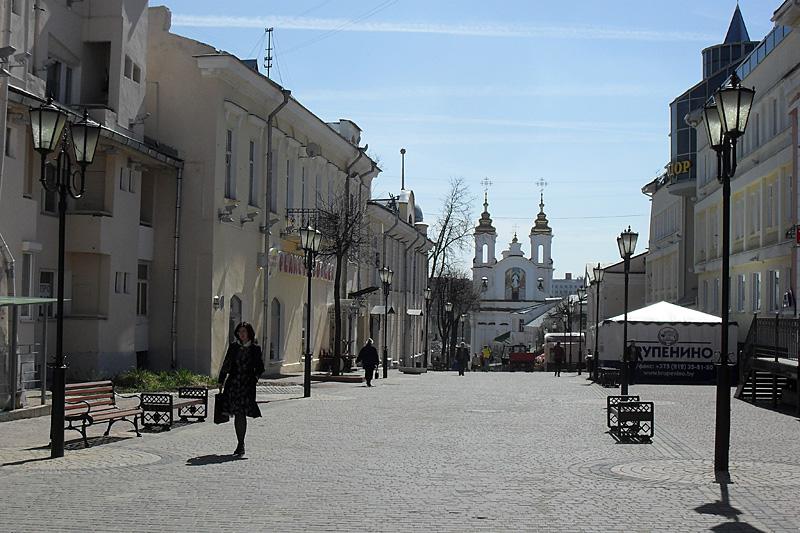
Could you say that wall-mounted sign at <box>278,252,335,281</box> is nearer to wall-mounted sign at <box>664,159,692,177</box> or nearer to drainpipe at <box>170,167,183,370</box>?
drainpipe at <box>170,167,183,370</box>

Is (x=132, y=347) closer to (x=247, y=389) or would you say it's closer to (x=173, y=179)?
(x=173, y=179)

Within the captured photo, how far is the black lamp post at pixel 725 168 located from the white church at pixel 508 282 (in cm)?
11863

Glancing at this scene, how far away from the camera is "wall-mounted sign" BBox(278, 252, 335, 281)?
3750 centimetres

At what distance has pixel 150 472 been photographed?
12258 mm

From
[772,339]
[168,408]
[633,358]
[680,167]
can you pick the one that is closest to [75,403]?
[168,408]

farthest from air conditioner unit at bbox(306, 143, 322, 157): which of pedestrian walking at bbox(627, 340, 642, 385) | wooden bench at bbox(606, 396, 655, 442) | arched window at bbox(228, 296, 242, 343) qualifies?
wooden bench at bbox(606, 396, 655, 442)

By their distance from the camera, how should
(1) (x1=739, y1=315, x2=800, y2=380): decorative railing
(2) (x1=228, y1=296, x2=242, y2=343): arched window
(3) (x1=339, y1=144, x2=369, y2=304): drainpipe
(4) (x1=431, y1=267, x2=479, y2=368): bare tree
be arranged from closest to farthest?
1. (1) (x1=739, y1=315, x2=800, y2=380): decorative railing
2. (2) (x1=228, y1=296, x2=242, y2=343): arched window
3. (3) (x1=339, y1=144, x2=369, y2=304): drainpipe
4. (4) (x1=431, y1=267, x2=479, y2=368): bare tree

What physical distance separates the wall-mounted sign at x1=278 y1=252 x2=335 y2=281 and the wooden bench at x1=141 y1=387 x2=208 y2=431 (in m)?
16.6

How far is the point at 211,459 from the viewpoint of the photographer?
1354 centimetres

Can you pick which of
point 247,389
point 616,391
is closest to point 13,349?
point 247,389

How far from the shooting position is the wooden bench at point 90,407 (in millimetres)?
14797

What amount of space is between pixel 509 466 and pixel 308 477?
258 cm

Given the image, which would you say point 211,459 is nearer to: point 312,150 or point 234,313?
point 234,313

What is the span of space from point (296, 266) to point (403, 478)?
27.5 meters
